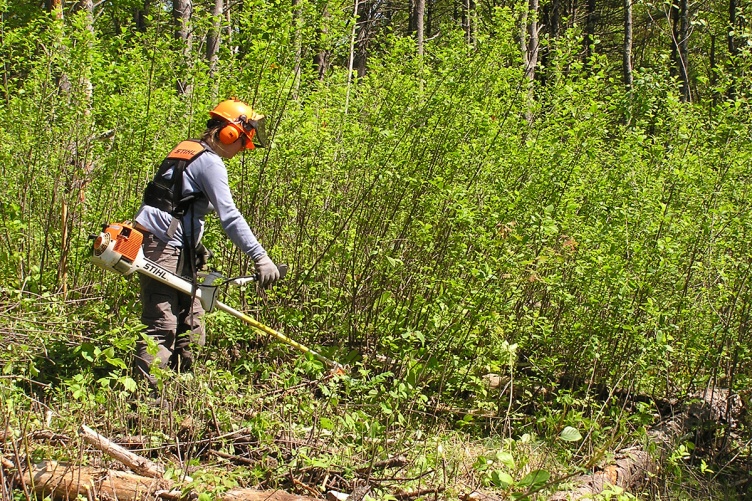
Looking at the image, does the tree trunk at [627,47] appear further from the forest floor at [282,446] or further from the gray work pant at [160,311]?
the gray work pant at [160,311]

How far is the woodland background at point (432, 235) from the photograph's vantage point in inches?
188

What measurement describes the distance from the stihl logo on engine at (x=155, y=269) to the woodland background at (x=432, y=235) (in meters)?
0.67

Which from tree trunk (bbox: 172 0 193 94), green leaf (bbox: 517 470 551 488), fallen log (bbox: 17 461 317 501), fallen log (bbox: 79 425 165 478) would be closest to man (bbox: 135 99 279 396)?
fallen log (bbox: 79 425 165 478)

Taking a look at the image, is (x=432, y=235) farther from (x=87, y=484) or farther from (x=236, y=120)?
(x=87, y=484)

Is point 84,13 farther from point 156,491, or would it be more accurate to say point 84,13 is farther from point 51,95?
point 156,491

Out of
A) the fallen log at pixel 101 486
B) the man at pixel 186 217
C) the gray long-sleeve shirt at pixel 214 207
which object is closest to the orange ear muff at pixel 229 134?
the man at pixel 186 217

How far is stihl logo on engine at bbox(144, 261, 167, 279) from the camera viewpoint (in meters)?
4.17

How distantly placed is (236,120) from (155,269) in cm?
109

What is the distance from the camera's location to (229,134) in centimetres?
442

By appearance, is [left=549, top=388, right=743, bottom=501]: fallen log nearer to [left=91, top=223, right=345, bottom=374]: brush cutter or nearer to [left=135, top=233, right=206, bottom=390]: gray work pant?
[left=91, top=223, right=345, bottom=374]: brush cutter

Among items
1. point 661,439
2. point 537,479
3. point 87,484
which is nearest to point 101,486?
point 87,484

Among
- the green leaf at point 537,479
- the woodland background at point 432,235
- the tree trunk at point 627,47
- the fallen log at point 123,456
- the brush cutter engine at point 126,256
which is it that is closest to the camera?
the green leaf at point 537,479

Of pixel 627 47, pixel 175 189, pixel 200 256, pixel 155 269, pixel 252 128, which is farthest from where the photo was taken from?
pixel 627 47

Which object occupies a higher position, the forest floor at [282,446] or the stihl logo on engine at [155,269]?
the stihl logo on engine at [155,269]
